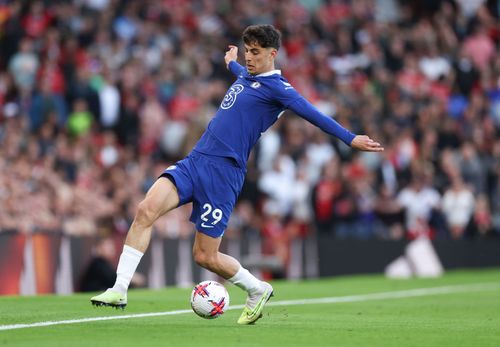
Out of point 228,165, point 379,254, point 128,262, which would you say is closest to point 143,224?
point 128,262

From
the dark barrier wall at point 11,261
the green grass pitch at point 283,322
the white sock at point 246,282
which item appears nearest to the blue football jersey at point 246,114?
the white sock at point 246,282

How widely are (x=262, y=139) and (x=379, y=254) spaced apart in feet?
10.7

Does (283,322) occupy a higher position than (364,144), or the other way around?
(364,144)

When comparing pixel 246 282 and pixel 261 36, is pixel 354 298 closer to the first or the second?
pixel 246 282

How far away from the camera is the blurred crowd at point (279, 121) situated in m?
20.2

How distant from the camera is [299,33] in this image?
27859 millimetres

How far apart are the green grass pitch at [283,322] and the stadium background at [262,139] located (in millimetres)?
3188

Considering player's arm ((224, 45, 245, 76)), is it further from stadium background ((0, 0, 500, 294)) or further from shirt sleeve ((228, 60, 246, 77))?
stadium background ((0, 0, 500, 294))

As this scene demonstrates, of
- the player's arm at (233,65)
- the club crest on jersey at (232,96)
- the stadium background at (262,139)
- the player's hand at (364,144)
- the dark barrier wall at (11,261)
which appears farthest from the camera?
the stadium background at (262,139)

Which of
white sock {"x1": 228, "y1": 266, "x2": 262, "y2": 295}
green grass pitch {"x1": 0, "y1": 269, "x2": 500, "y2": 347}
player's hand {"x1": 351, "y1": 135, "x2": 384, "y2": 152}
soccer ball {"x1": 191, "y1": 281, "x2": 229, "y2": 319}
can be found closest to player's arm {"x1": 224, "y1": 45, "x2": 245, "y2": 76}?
player's hand {"x1": 351, "y1": 135, "x2": 384, "y2": 152}

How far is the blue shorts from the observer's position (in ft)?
33.1

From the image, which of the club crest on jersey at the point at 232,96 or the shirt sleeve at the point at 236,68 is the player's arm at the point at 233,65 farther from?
the club crest on jersey at the point at 232,96

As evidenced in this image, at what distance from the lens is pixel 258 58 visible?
33.8 feet

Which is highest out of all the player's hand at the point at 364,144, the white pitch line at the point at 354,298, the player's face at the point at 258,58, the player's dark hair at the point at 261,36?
the player's dark hair at the point at 261,36
